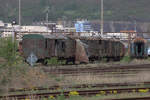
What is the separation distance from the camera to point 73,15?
16900 centimetres

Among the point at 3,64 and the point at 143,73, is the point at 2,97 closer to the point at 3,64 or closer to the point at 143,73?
the point at 3,64

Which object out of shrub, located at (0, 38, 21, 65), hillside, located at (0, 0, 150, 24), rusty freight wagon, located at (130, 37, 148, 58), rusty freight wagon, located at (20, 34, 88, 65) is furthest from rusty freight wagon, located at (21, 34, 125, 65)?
hillside, located at (0, 0, 150, 24)

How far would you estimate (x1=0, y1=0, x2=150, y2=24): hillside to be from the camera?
155 metres

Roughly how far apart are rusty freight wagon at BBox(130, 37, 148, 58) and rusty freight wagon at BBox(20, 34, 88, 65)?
9092mm

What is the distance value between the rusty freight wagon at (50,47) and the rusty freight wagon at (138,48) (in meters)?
9.09

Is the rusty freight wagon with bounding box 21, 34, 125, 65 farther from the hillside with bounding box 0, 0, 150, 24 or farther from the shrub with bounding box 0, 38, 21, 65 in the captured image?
the hillside with bounding box 0, 0, 150, 24

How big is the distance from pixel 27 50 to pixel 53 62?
8.22ft

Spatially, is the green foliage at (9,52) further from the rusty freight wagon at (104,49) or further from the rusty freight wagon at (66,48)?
the rusty freight wagon at (104,49)

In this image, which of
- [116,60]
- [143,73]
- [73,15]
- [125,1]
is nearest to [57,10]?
[73,15]

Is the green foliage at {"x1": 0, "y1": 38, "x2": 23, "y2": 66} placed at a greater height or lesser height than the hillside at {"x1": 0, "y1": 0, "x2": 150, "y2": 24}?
lesser

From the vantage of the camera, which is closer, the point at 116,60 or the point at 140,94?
the point at 140,94

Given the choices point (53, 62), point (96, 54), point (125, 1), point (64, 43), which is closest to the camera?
point (53, 62)

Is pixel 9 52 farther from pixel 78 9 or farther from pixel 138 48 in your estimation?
pixel 78 9

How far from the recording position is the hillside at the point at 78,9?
155250 millimetres
